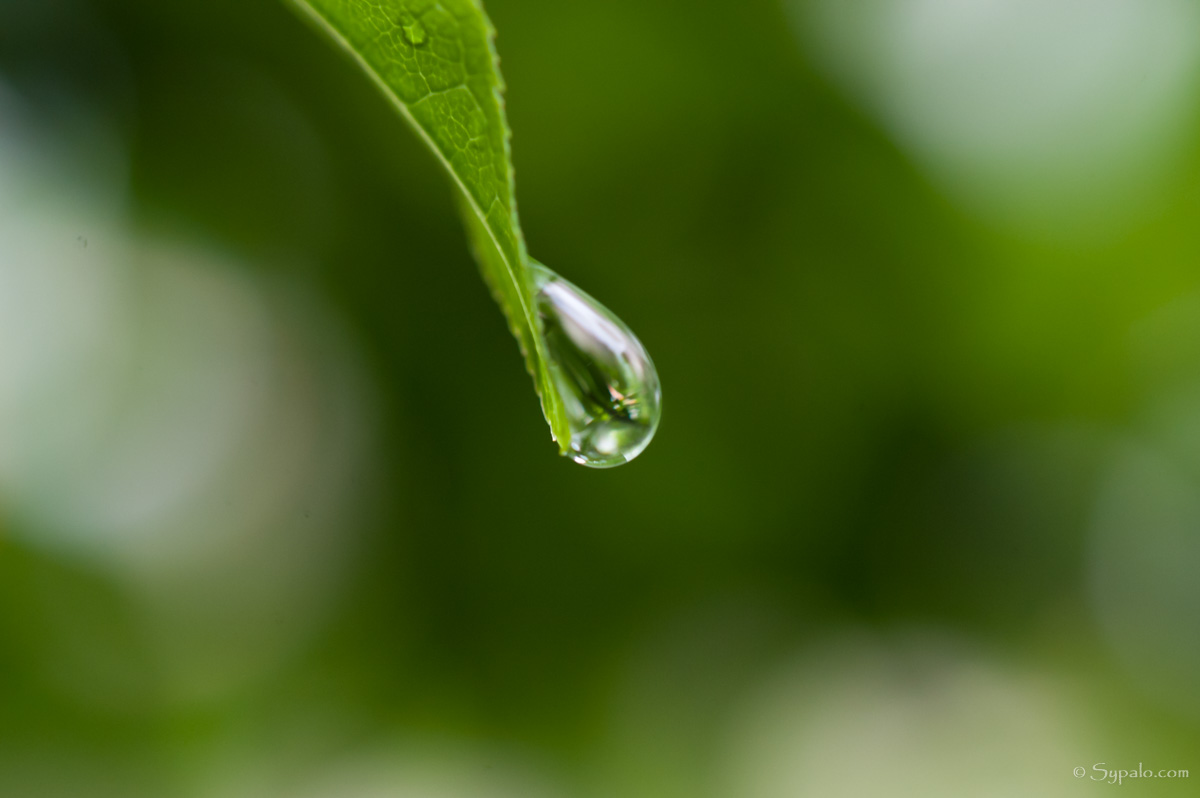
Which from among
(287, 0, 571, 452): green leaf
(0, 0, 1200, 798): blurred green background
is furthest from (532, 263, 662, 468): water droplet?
(0, 0, 1200, 798): blurred green background

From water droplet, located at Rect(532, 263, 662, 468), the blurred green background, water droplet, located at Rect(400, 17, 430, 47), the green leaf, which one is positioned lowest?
the green leaf

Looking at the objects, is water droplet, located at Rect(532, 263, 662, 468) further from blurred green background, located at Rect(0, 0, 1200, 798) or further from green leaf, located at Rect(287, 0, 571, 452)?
blurred green background, located at Rect(0, 0, 1200, 798)

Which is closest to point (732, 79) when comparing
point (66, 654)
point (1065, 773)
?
point (1065, 773)

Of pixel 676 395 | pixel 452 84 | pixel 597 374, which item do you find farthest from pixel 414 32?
pixel 676 395

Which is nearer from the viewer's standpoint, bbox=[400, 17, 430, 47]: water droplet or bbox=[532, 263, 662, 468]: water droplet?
bbox=[400, 17, 430, 47]: water droplet

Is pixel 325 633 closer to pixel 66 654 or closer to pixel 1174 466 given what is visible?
pixel 66 654

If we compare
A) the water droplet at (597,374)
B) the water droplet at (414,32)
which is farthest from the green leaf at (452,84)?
the water droplet at (597,374)

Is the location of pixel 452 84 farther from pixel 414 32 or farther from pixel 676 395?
pixel 676 395

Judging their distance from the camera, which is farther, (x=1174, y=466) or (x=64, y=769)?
(x=1174, y=466)
